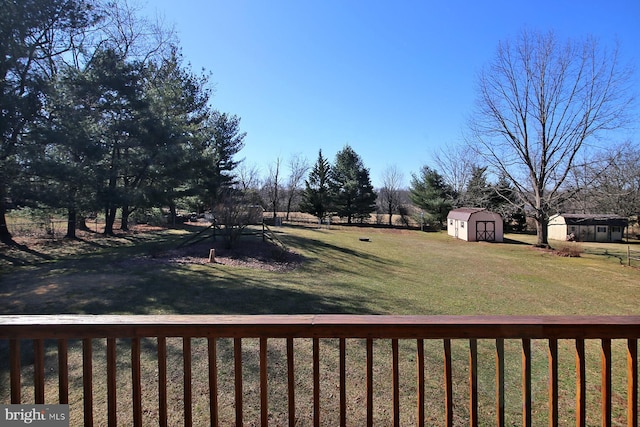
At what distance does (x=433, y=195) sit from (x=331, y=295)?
29618 millimetres

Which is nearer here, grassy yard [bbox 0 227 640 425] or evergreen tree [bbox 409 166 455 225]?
grassy yard [bbox 0 227 640 425]

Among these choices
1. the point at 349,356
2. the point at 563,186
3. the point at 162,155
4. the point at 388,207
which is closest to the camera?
the point at 349,356

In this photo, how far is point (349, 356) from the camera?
3945mm

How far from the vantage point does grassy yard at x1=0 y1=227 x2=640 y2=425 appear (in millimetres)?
3211

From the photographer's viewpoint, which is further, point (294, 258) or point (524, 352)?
point (294, 258)

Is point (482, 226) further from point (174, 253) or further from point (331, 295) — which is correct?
point (174, 253)

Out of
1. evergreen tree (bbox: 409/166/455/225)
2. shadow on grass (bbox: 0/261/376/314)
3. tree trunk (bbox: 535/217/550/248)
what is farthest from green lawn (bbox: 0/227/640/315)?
evergreen tree (bbox: 409/166/455/225)

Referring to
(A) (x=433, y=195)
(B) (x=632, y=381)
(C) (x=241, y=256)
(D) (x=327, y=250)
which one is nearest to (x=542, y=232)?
(A) (x=433, y=195)

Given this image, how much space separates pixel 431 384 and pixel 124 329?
10.2 feet

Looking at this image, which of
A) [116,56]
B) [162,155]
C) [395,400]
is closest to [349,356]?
[395,400]

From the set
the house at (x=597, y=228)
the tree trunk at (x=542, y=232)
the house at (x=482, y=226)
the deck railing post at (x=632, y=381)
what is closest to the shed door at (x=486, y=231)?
the house at (x=482, y=226)

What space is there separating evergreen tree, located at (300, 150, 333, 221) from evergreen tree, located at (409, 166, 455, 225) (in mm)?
9521

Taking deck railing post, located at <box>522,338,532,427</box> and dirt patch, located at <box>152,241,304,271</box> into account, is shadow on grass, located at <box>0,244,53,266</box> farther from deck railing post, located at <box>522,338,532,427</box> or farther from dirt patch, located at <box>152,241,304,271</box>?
deck railing post, located at <box>522,338,532,427</box>

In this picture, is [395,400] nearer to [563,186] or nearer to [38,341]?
[38,341]
